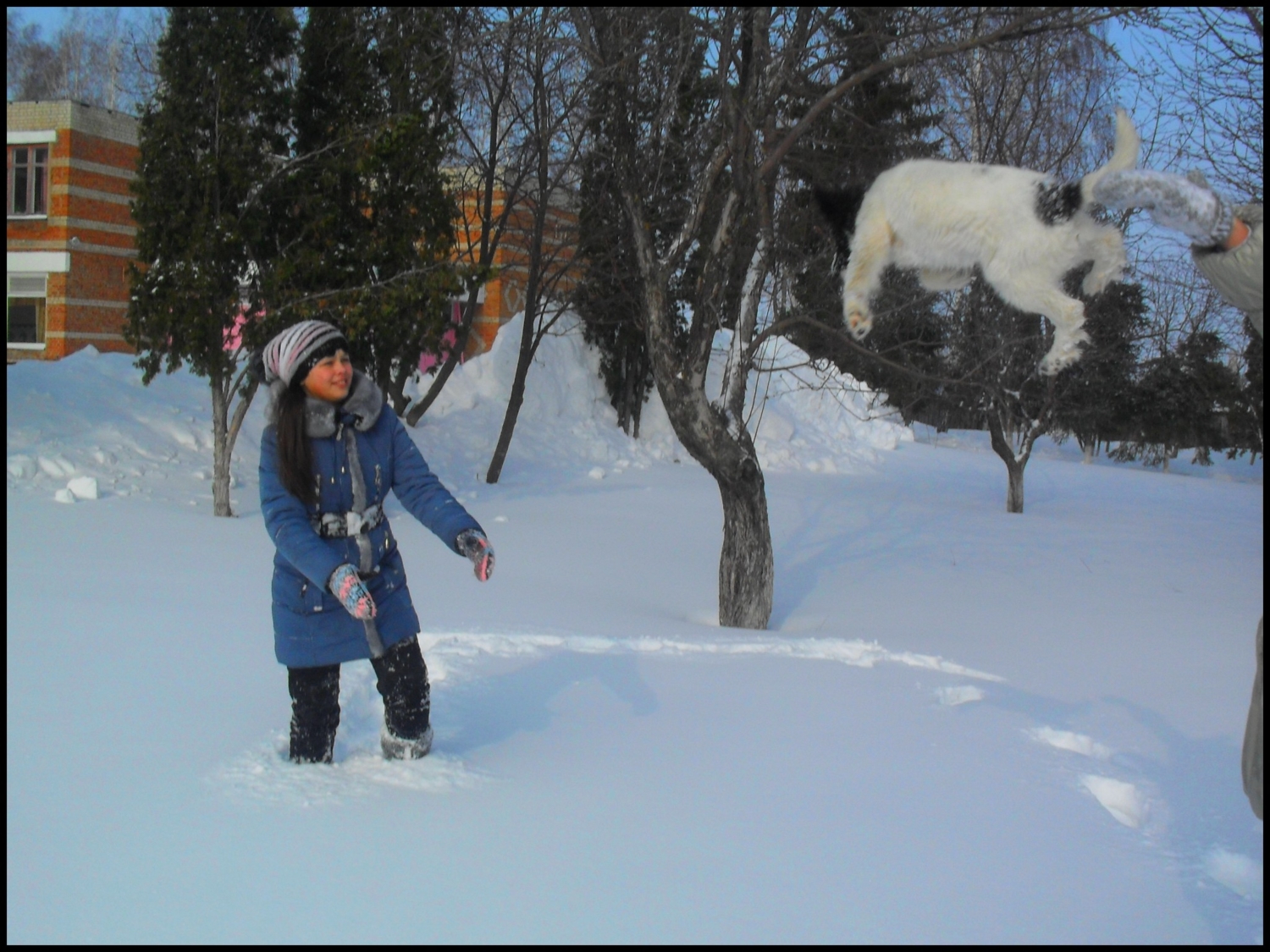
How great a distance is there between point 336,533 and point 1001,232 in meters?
2.08

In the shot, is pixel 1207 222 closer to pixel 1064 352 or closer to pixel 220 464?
pixel 1064 352

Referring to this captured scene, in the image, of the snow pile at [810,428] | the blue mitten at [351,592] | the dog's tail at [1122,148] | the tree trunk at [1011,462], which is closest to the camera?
the dog's tail at [1122,148]

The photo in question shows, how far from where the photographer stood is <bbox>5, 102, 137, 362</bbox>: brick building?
18.8m

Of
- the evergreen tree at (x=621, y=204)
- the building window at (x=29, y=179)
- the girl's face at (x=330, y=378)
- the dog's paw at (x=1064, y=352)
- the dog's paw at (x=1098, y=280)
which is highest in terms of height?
the building window at (x=29, y=179)

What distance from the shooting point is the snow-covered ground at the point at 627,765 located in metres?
2.49

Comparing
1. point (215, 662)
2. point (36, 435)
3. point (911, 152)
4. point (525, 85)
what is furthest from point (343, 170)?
point (215, 662)

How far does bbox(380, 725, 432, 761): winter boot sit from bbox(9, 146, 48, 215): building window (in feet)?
64.2

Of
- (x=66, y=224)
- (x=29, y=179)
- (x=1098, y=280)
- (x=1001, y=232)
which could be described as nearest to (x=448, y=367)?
(x=66, y=224)

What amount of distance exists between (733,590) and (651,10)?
12.0 ft

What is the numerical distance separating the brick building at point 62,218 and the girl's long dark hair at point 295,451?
18.2 metres

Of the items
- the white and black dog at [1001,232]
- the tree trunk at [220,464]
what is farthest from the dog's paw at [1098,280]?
the tree trunk at [220,464]

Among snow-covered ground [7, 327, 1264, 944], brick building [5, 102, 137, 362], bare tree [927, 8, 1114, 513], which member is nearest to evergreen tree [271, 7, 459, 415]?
snow-covered ground [7, 327, 1264, 944]

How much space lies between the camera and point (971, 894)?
2631 millimetres

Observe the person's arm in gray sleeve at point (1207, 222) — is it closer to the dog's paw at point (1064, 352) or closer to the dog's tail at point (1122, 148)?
the dog's tail at point (1122, 148)
